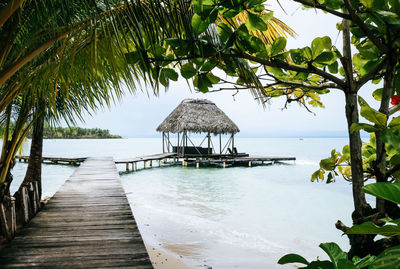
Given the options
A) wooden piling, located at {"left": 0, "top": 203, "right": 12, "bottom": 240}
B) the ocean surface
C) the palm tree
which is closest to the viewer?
the palm tree

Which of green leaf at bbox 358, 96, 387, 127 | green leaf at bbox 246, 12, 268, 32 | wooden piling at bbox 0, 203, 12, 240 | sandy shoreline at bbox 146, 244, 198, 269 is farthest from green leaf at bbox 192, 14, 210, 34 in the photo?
sandy shoreline at bbox 146, 244, 198, 269

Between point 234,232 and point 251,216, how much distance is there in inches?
65.0

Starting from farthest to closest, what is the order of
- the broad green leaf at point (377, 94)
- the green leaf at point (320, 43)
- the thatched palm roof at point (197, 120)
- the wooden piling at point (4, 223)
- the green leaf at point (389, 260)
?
1. the thatched palm roof at point (197, 120)
2. the wooden piling at point (4, 223)
3. the broad green leaf at point (377, 94)
4. the green leaf at point (320, 43)
5. the green leaf at point (389, 260)

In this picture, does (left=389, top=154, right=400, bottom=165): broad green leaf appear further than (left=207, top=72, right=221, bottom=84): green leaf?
No

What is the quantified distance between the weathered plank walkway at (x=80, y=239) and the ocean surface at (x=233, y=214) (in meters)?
1.89

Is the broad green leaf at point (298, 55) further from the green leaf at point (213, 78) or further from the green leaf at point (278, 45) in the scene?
the green leaf at point (213, 78)

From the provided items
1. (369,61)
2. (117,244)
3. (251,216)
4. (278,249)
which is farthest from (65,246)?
(251,216)

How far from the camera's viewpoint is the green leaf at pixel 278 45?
92cm

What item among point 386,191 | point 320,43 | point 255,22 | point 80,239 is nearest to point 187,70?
point 255,22

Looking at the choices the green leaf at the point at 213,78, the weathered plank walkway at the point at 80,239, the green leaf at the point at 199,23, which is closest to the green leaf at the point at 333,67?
the green leaf at the point at 213,78

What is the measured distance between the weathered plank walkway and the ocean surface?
1.89 meters

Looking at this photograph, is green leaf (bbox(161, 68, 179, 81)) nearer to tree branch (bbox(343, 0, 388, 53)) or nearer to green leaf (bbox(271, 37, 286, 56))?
green leaf (bbox(271, 37, 286, 56))

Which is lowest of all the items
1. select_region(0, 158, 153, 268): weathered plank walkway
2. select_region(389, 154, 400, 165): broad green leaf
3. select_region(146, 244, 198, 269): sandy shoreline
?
select_region(146, 244, 198, 269): sandy shoreline

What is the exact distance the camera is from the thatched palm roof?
17109mm
